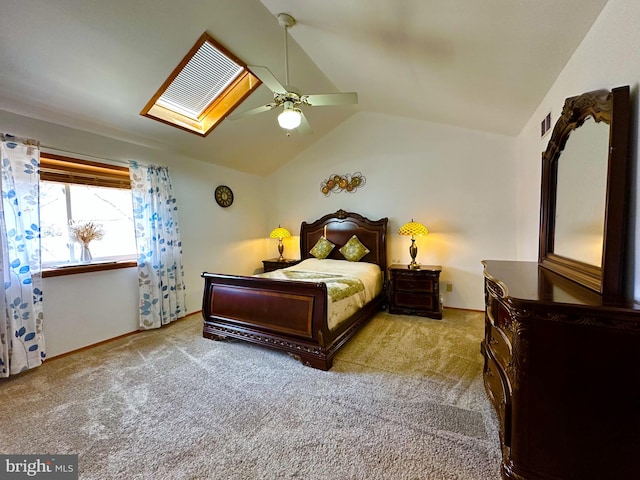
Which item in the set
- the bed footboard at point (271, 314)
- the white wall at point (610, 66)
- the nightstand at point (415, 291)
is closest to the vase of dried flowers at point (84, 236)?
the bed footboard at point (271, 314)

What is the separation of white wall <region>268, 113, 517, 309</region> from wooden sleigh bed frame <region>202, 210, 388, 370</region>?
59.4 inches

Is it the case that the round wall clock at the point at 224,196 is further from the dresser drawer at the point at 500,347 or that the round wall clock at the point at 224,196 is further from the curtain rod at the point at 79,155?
the dresser drawer at the point at 500,347

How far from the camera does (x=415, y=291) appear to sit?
3996 mm

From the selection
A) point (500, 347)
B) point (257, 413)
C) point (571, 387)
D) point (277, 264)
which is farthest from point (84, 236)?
point (571, 387)

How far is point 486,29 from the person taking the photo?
1.84 metres

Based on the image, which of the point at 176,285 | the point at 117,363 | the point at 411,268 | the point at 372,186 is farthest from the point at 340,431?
the point at 372,186

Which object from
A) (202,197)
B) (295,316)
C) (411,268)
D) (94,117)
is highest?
(94,117)

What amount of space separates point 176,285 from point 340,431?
316 cm

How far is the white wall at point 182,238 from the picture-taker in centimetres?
295

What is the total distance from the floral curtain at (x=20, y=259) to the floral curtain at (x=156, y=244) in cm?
96

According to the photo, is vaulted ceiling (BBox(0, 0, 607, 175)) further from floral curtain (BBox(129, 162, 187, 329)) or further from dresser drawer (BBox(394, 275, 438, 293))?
dresser drawer (BBox(394, 275, 438, 293))

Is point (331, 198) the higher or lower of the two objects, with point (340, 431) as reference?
higher

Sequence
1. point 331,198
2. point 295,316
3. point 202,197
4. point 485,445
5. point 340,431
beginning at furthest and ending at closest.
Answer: point 331,198 → point 202,197 → point 295,316 → point 340,431 → point 485,445

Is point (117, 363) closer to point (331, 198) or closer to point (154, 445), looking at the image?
point (154, 445)
